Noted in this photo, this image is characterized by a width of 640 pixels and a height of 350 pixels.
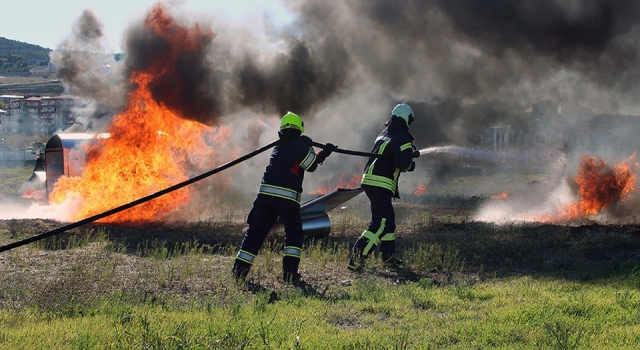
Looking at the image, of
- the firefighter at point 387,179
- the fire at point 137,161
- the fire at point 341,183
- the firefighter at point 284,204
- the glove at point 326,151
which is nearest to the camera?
the firefighter at point 284,204

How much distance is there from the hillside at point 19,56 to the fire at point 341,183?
12016 cm

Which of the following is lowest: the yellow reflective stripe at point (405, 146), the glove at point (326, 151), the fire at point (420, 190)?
the glove at point (326, 151)

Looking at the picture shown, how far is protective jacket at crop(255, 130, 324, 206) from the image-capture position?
718 centimetres

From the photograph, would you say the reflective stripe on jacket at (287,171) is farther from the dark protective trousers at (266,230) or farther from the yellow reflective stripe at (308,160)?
the dark protective trousers at (266,230)

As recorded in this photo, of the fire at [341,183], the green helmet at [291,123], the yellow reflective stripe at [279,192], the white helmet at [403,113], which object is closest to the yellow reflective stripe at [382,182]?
the white helmet at [403,113]

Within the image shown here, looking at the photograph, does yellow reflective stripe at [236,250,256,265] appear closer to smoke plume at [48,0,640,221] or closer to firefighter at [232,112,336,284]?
firefighter at [232,112,336,284]

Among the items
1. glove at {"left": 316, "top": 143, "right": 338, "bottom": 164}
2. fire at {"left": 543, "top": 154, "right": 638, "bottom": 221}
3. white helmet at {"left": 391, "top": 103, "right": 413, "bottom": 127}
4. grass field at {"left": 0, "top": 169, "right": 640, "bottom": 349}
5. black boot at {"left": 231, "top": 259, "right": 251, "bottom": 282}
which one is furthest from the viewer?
fire at {"left": 543, "top": 154, "right": 638, "bottom": 221}

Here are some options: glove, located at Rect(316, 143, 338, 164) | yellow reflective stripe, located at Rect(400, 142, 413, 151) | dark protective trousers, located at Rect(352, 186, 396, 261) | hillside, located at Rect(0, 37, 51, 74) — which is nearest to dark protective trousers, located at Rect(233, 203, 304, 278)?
glove, located at Rect(316, 143, 338, 164)

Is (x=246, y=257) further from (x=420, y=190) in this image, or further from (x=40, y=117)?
(x=40, y=117)

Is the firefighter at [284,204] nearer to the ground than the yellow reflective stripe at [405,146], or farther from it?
nearer to the ground

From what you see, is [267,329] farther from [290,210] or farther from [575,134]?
[575,134]

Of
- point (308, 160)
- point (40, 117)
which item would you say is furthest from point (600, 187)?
point (40, 117)

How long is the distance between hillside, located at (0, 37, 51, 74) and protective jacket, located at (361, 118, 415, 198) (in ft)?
432

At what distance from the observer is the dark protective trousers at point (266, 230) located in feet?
23.4
